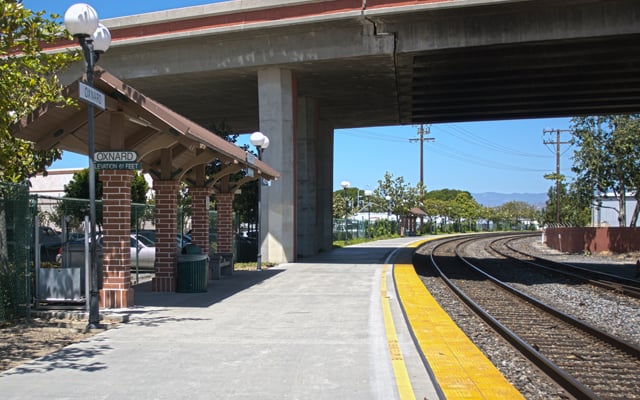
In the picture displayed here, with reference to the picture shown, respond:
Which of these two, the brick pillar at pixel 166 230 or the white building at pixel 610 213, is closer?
A: the brick pillar at pixel 166 230

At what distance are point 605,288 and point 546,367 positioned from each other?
1055cm

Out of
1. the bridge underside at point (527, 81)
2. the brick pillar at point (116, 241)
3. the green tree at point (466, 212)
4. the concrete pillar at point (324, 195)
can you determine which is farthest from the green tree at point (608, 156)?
the green tree at point (466, 212)

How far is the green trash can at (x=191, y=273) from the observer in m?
13.2

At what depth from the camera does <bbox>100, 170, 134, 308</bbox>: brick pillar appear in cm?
1102

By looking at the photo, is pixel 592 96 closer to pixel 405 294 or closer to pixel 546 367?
pixel 405 294

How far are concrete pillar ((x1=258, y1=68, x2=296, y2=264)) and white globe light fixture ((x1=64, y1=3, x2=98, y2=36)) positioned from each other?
14597mm

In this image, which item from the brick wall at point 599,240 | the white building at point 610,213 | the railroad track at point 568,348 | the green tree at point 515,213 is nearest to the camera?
the railroad track at point 568,348

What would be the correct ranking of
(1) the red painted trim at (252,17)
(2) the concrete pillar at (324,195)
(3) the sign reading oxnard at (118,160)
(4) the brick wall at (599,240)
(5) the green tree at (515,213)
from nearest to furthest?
1. (3) the sign reading oxnard at (118,160)
2. (1) the red painted trim at (252,17)
3. (4) the brick wall at (599,240)
4. (2) the concrete pillar at (324,195)
5. (5) the green tree at (515,213)

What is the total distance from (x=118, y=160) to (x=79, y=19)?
2580mm

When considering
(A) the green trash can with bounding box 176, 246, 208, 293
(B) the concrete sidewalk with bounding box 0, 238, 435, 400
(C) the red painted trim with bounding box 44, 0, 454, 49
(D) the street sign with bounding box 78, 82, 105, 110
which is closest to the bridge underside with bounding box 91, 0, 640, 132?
(C) the red painted trim with bounding box 44, 0, 454, 49

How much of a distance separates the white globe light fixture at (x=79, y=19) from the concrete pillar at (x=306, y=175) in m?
20.0

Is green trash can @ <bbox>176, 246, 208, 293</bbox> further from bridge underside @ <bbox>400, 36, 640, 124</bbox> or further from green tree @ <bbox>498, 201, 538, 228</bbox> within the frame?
green tree @ <bbox>498, 201, 538, 228</bbox>

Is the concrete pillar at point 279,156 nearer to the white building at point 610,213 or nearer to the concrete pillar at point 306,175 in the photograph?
the concrete pillar at point 306,175

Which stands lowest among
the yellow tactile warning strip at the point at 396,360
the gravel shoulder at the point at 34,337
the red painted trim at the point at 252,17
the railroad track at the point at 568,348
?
the railroad track at the point at 568,348
